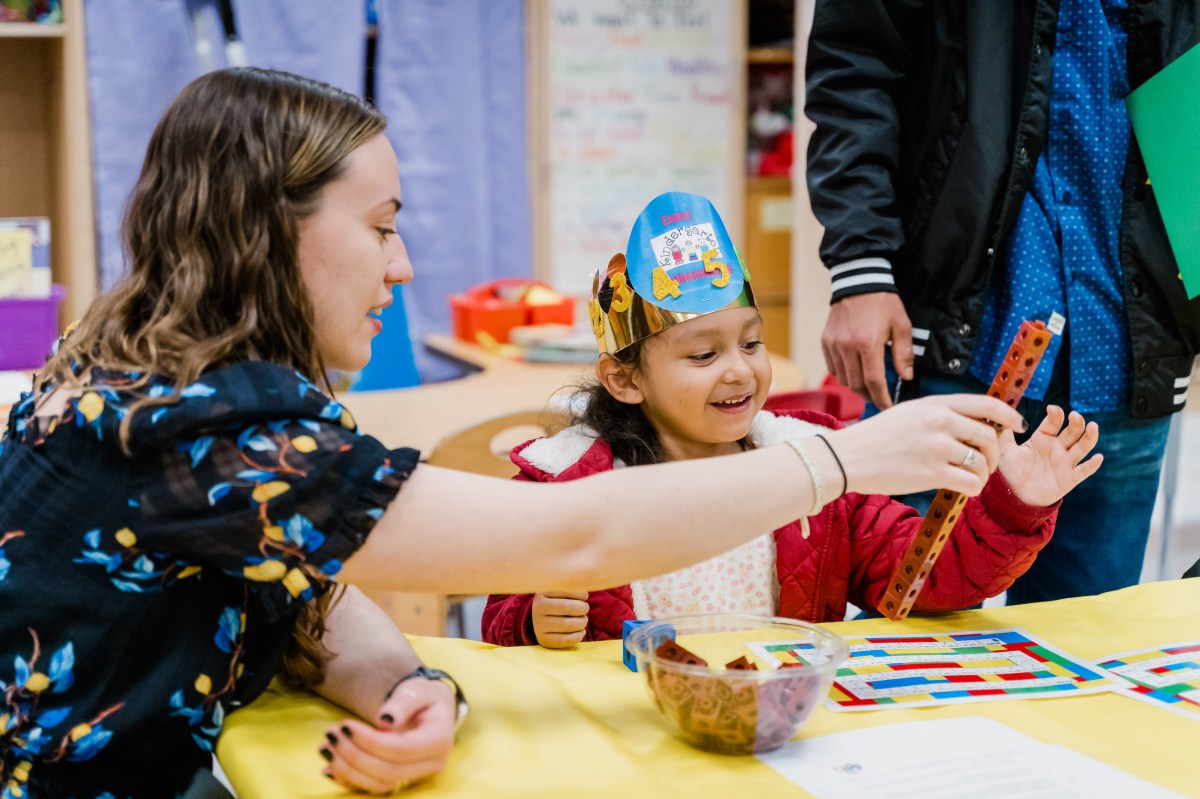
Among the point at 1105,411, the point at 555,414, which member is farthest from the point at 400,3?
the point at 1105,411

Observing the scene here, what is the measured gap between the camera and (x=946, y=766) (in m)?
0.94

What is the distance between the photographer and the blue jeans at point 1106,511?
163 centimetres

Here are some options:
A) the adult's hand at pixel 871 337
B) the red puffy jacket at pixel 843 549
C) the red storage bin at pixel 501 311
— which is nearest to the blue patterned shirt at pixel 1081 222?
the adult's hand at pixel 871 337

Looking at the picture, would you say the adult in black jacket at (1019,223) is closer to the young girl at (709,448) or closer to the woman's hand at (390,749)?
the young girl at (709,448)

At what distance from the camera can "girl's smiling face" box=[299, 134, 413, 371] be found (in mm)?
1042

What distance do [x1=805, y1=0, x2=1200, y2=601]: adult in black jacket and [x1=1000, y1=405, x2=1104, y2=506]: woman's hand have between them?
0.34 metres

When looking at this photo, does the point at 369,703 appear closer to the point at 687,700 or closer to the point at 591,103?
the point at 687,700

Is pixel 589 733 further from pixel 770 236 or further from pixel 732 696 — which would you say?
pixel 770 236

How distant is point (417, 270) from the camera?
4379mm

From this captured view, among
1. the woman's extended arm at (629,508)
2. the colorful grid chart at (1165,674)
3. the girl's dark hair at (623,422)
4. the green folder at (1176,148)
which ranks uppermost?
the green folder at (1176,148)

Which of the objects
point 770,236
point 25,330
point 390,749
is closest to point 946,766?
point 390,749

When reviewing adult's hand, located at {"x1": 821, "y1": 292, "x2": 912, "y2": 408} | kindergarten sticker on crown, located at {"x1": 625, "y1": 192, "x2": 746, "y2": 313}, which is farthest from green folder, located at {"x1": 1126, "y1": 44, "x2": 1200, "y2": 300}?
kindergarten sticker on crown, located at {"x1": 625, "y1": 192, "x2": 746, "y2": 313}

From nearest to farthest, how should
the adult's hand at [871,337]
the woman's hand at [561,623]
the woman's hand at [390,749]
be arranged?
the woman's hand at [390,749] → the woman's hand at [561,623] → the adult's hand at [871,337]

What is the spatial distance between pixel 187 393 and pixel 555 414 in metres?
0.86
